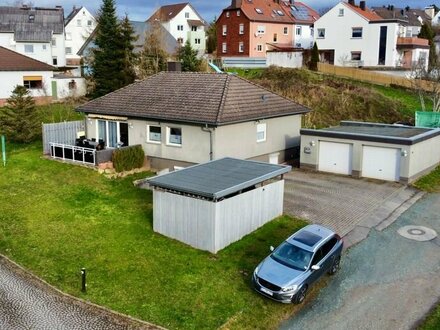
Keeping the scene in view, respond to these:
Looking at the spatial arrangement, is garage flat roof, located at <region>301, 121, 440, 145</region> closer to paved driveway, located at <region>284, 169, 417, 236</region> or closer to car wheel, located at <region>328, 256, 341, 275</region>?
paved driveway, located at <region>284, 169, 417, 236</region>

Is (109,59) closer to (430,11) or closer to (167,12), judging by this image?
(167,12)

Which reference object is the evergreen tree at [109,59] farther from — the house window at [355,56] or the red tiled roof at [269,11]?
the house window at [355,56]

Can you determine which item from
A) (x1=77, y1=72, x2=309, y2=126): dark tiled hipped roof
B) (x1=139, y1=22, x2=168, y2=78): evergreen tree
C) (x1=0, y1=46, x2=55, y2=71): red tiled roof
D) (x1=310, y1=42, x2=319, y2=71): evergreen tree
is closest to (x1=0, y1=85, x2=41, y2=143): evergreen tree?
(x1=77, y1=72, x2=309, y2=126): dark tiled hipped roof

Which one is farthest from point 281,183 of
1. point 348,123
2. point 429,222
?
point 348,123

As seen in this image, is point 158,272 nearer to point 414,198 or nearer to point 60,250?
point 60,250

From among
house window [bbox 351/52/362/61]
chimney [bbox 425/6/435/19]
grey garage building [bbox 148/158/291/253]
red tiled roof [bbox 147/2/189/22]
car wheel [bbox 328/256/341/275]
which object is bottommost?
car wheel [bbox 328/256/341/275]

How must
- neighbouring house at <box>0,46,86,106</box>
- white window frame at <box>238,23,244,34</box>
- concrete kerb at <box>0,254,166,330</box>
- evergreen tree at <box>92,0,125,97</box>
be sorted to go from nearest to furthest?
concrete kerb at <box>0,254,166,330</box> → evergreen tree at <box>92,0,125,97</box> → neighbouring house at <box>0,46,86,106</box> → white window frame at <box>238,23,244,34</box>
